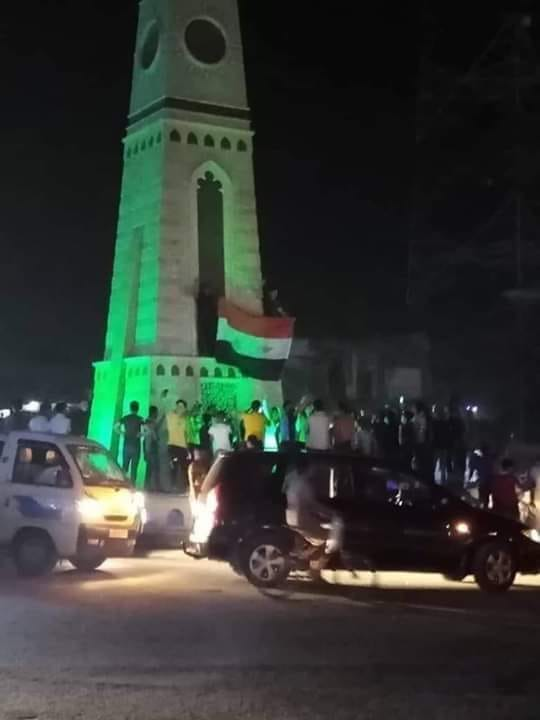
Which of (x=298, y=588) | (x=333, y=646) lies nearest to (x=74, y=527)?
(x=298, y=588)

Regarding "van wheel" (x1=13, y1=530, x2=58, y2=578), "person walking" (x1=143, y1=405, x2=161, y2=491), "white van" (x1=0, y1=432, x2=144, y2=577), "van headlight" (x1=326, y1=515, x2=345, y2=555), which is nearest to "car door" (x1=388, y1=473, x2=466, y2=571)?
"van headlight" (x1=326, y1=515, x2=345, y2=555)

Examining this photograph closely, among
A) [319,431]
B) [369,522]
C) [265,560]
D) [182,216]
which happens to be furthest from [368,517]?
[182,216]

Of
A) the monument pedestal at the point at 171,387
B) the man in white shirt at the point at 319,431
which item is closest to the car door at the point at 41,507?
the man in white shirt at the point at 319,431

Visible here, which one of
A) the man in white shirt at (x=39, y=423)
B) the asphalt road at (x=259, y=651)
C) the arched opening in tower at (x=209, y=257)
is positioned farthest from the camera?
the arched opening in tower at (x=209, y=257)

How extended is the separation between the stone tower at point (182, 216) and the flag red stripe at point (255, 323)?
0.50 m

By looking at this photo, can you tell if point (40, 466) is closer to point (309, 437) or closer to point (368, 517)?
point (368, 517)

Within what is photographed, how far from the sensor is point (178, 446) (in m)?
21.8

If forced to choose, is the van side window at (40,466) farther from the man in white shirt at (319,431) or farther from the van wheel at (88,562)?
the man in white shirt at (319,431)

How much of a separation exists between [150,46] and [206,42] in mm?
1385

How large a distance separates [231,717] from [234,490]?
6.88 meters

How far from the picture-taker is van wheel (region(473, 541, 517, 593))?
46.9 ft

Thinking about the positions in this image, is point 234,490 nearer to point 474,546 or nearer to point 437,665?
point 474,546

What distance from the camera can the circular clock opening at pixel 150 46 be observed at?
2700 centimetres

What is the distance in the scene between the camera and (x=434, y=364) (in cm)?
3462
